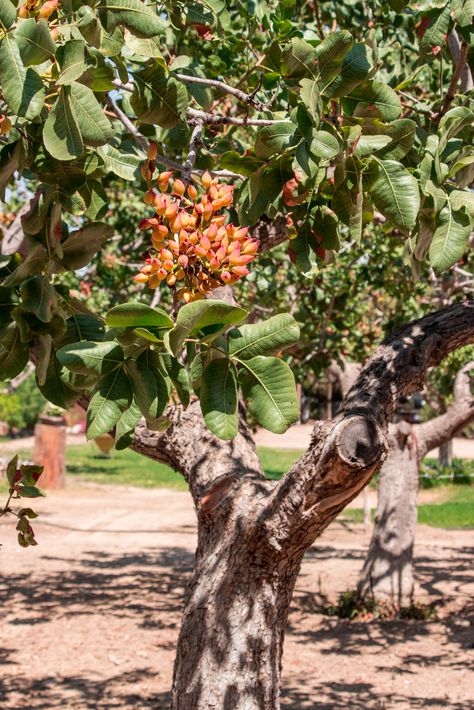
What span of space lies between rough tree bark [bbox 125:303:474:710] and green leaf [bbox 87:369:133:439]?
1.55 meters

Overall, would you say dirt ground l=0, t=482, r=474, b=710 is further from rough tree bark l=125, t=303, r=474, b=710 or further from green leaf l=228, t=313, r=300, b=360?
green leaf l=228, t=313, r=300, b=360

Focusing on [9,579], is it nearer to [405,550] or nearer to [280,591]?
[405,550]

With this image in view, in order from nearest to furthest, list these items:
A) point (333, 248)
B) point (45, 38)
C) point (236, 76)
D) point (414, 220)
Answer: point (45, 38) → point (414, 220) → point (333, 248) → point (236, 76)

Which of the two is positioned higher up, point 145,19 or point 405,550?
point 145,19

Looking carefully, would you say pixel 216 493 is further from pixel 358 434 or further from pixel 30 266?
pixel 30 266

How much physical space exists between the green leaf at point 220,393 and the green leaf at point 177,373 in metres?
0.03

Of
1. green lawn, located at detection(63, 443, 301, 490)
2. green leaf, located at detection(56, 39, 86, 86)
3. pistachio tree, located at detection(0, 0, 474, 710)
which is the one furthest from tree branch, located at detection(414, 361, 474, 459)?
green lawn, located at detection(63, 443, 301, 490)

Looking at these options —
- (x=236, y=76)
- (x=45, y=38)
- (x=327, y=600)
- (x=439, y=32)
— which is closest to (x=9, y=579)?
(x=327, y=600)

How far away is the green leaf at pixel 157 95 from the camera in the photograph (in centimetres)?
212

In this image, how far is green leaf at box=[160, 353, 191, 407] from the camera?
1.64 metres

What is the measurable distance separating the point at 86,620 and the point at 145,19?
6.90 m

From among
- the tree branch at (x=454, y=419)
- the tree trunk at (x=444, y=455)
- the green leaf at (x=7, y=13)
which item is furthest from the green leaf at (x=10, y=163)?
the tree trunk at (x=444, y=455)

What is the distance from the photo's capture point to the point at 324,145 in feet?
6.05

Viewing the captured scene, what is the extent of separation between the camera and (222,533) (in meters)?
3.68
